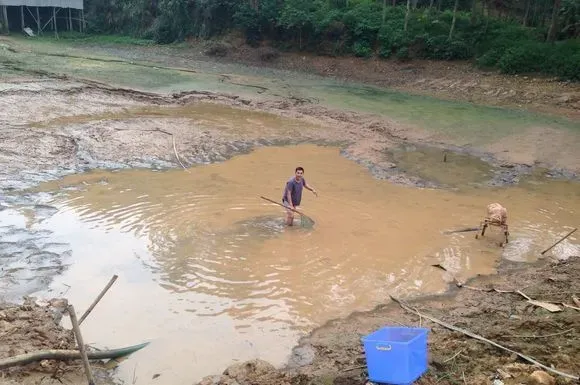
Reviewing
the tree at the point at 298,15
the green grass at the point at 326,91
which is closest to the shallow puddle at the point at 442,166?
the green grass at the point at 326,91

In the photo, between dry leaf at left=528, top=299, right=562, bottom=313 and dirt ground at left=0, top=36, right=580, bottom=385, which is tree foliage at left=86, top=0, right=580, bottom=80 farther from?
dry leaf at left=528, top=299, right=562, bottom=313

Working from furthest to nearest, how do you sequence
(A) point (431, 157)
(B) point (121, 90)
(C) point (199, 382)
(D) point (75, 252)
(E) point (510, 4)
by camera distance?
(E) point (510, 4) < (B) point (121, 90) < (A) point (431, 157) < (D) point (75, 252) < (C) point (199, 382)

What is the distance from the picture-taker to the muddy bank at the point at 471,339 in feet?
17.2

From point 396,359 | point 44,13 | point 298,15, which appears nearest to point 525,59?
point 298,15

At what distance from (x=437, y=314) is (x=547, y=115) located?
16112 millimetres

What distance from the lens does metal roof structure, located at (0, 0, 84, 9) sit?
38.9 metres

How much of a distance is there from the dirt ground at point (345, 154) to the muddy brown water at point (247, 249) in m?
0.45

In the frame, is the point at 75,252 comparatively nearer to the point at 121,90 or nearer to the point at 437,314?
the point at 437,314

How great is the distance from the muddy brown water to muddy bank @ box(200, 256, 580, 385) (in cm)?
32

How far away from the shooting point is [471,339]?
5996mm

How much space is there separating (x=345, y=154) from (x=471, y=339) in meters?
A: 8.83

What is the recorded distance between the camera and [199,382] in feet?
17.7

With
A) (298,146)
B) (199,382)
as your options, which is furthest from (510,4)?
(199,382)

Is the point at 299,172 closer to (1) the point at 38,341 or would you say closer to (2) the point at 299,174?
(2) the point at 299,174
